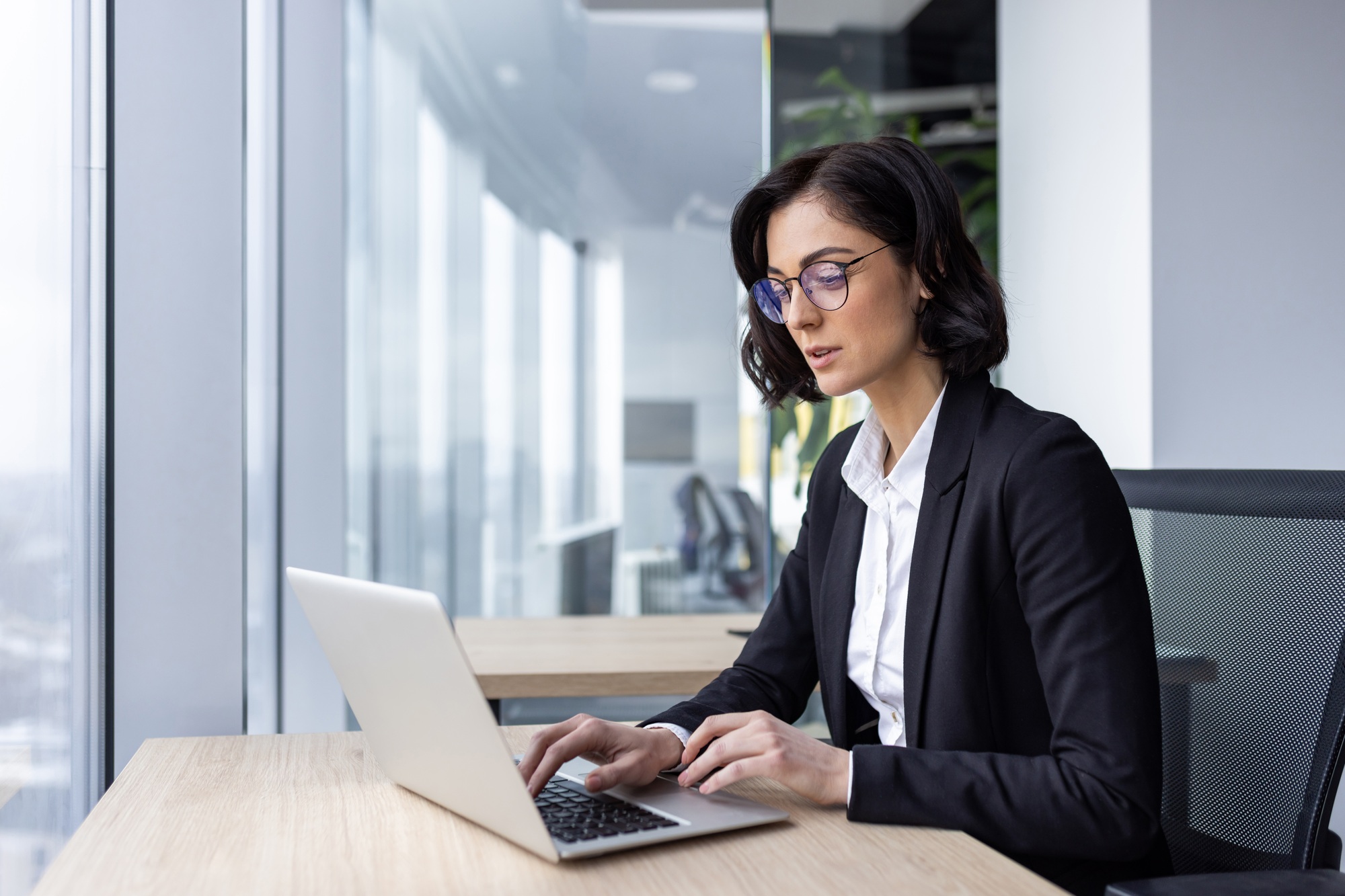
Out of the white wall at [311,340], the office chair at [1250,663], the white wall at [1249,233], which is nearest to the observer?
the office chair at [1250,663]

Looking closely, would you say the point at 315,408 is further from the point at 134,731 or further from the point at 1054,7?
the point at 1054,7

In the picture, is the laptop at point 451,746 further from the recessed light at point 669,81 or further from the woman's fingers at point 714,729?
the recessed light at point 669,81

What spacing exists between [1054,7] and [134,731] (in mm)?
2457

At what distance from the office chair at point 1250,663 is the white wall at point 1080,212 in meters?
0.91

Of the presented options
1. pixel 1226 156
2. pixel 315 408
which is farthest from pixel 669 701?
pixel 1226 156

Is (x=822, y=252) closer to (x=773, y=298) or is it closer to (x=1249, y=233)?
(x=773, y=298)

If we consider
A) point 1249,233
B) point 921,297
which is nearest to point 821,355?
point 921,297

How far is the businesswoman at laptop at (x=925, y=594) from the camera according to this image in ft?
3.01

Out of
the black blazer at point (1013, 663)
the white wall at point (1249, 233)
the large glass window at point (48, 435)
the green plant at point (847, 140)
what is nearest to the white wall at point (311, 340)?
the large glass window at point (48, 435)

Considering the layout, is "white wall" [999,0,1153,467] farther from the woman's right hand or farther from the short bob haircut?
the woman's right hand

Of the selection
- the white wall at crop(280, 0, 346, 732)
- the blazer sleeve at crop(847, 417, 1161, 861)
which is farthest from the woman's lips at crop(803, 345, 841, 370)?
the white wall at crop(280, 0, 346, 732)

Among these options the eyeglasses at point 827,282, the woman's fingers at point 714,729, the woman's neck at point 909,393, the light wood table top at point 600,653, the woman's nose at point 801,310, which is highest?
the eyeglasses at point 827,282

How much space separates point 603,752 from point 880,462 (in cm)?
55

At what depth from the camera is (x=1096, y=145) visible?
2.26m
